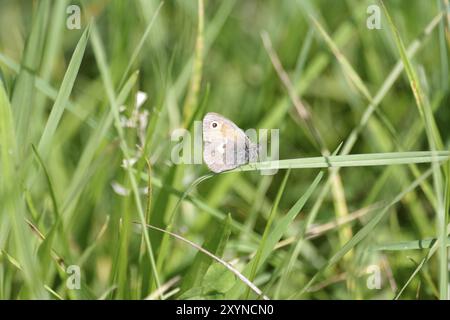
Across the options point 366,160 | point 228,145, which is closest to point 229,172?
point 228,145

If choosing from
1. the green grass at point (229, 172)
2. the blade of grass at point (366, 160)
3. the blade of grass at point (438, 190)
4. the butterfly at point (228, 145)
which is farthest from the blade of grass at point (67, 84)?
the blade of grass at point (438, 190)

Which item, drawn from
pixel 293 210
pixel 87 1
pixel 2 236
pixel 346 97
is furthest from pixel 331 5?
pixel 2 236

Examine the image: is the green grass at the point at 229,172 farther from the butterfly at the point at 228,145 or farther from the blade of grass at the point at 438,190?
the butterfly at the point at 228,145

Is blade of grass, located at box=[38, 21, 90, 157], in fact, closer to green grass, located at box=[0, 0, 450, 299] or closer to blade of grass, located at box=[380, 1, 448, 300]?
green grass, located at box=[0, 0, 450, 299]
